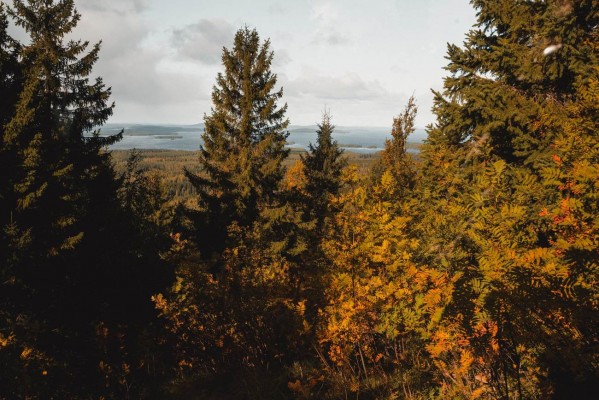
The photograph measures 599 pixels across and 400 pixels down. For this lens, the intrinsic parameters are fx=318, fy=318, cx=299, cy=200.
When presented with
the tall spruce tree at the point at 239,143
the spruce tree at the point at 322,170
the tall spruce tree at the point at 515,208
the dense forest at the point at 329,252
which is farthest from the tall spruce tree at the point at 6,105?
the spruce tree at the point at 322,170

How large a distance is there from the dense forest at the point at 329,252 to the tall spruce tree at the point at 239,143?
109 millimetres

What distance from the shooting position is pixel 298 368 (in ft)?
25.5

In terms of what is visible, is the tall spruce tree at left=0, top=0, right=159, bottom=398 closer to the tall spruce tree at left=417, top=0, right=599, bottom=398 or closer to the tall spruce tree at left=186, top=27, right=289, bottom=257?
the tall spruce tree at left=186, top=27, right=289, bottom=257

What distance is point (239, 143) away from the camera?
15.8 m

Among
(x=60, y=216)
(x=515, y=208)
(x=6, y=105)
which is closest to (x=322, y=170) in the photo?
(x=60, y=216)

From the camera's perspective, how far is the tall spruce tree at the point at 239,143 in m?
15.5

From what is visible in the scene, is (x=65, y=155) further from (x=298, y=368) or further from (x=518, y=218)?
(x=518, y=218)

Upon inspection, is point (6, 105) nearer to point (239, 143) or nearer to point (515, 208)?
point (239, 143)

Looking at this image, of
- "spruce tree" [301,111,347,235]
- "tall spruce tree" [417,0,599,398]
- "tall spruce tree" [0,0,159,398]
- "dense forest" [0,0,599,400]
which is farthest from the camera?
"spruce tree" [301,111,347,235]

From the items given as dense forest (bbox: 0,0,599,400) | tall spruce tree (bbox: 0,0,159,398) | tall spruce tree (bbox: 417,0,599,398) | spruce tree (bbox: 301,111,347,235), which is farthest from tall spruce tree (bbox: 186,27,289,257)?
tall spruce tree (bbox: 417,0,599,398)

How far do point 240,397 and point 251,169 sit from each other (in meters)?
10.4

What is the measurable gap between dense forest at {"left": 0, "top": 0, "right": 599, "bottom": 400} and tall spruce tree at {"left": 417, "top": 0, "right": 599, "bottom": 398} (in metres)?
0.04

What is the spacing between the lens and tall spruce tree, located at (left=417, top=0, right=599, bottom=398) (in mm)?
3004

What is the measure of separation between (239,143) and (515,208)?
1393 centimetres
